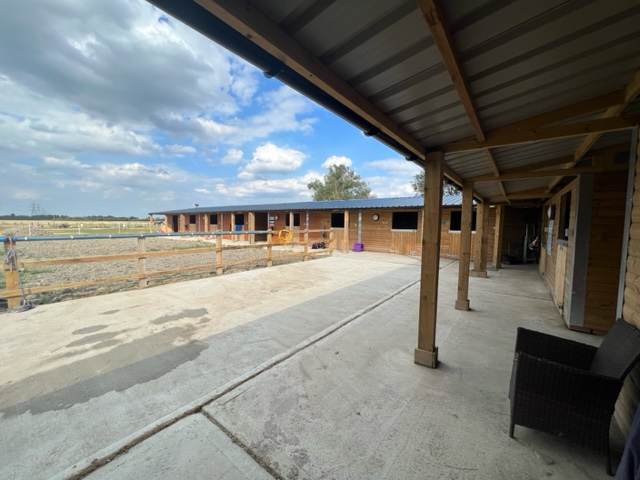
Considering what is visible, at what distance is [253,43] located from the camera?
1276 mm

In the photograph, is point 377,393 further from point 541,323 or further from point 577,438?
point 541,323

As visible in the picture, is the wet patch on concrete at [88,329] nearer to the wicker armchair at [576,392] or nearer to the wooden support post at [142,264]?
the wooden support post at [142,264]

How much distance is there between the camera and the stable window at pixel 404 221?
12.0 metres

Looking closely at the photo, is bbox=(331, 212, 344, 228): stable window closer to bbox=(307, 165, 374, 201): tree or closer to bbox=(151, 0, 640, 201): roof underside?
bbox=(151, 0, 640, 201): roof underside

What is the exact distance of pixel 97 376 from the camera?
7.50 feet

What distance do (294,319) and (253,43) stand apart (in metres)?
3.20

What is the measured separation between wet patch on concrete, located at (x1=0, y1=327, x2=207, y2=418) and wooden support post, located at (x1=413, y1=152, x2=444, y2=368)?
2.27 meters

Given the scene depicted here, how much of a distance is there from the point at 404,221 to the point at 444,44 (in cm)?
1152

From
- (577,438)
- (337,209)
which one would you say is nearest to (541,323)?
(577,438)

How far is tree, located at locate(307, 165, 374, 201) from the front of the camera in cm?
3375

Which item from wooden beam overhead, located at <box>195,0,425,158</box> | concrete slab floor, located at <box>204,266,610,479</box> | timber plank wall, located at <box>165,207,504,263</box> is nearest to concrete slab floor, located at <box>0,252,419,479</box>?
concrete slab floor, located at <box>204,266,610,479</box>

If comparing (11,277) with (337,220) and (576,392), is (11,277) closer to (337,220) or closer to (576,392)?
(576,392)

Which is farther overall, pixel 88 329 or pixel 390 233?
pixel 390 233

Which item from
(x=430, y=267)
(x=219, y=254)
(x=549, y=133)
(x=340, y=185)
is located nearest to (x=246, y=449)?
(x=430, y=267)
